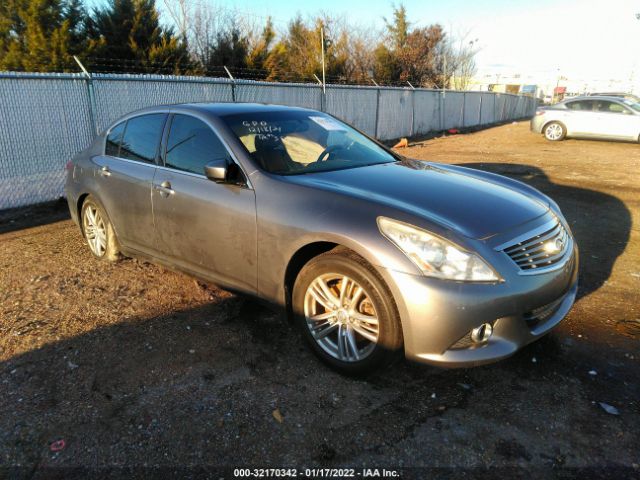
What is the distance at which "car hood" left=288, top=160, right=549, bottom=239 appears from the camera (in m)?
2.76

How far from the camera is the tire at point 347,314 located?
264 cm

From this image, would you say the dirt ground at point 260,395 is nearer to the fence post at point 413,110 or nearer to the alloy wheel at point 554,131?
the alloy wheel at point 554,131

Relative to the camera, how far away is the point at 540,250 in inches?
111

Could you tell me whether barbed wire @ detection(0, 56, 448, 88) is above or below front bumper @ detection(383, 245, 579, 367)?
above

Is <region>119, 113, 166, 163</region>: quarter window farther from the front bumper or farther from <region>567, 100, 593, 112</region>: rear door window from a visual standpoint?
<region>567, 100, 593, 112</region>: rear door window

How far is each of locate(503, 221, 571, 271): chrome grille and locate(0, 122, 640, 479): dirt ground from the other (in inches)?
27.9

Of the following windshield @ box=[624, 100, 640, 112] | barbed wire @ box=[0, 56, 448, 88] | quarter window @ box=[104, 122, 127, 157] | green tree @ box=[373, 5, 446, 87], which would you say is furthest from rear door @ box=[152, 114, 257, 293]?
green tree @ box=[373, 5, 446, 87]

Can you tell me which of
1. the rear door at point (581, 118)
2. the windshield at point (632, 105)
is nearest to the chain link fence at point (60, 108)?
the rear door at point (581, 118)

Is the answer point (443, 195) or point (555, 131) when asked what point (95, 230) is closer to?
point (443, 195)

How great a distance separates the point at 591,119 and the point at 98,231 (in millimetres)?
16008

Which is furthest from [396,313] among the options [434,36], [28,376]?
[434,36]

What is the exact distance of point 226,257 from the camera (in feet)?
11.1

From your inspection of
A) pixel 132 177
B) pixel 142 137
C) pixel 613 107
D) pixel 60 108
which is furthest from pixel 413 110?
pixel 132 177

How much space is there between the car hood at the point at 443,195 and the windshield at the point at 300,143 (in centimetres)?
19
